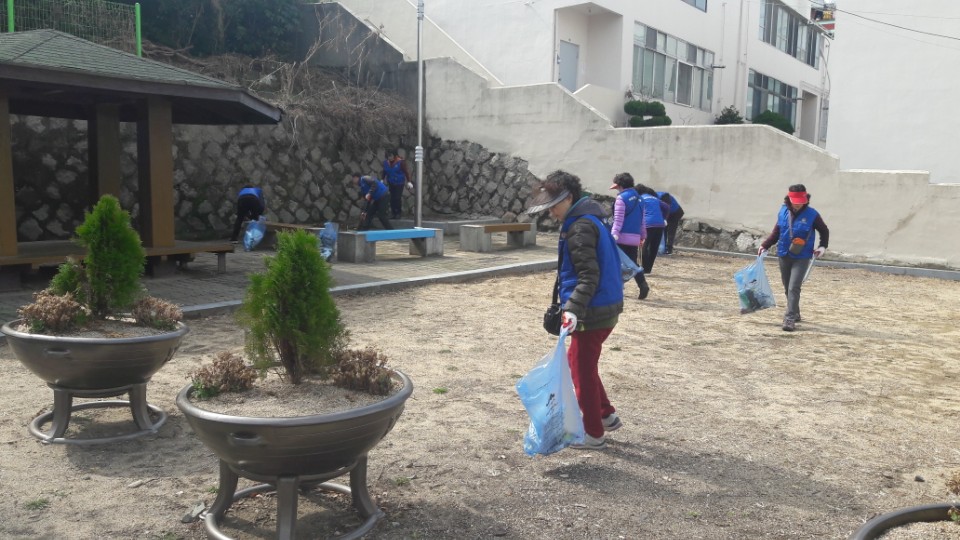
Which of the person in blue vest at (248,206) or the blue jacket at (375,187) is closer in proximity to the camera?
the person in blue vest at (248,206)

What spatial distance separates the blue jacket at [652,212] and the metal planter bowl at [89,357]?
8.33 meters

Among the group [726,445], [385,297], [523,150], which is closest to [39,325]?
[726,445]

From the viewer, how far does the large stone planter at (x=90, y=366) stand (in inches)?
162

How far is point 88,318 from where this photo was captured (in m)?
4.46

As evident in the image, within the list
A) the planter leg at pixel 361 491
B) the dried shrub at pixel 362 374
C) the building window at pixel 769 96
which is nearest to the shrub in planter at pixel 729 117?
the building window at pixel 769 96

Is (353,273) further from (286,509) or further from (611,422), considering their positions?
(286,509)

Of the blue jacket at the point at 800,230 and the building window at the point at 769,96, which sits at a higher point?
the building window at the point at 769,96

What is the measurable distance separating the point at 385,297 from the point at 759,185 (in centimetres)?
922

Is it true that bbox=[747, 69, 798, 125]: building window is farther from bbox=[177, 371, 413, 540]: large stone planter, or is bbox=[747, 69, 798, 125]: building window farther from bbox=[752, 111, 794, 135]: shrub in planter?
bbox=[177, 371, 413, 540]: large stone planter

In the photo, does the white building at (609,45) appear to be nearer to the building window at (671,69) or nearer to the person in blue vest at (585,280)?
the building window at (671,69)

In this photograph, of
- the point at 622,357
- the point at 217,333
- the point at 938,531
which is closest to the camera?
the point at 938,531

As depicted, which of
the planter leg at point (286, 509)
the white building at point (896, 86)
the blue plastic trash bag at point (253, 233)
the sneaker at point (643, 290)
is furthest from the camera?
the white building at point (896, 86)

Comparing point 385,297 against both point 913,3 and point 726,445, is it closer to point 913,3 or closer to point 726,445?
point 726,445

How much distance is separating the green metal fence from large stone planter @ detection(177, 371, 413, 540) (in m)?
13.4
